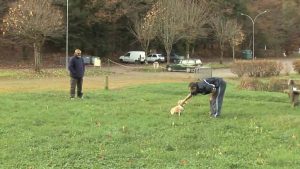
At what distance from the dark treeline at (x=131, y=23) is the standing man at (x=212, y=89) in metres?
50.7

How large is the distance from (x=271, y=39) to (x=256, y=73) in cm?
6049

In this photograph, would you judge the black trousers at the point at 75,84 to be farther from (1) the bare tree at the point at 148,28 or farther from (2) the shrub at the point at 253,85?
(1) the bare tree at the point at 148,28

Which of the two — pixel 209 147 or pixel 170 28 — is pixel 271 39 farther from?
pixel 209 147

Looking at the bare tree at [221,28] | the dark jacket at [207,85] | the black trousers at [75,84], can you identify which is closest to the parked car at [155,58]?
the bare tree at [221,28]

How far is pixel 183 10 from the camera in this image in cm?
6225

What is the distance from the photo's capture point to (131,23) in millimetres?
69812

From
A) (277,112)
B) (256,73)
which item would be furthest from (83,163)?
(256,73)

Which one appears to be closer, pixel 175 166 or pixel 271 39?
pixel 175 166

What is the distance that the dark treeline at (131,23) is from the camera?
65.6m

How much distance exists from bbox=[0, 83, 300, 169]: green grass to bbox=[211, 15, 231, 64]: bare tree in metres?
58.2

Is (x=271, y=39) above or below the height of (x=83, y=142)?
above

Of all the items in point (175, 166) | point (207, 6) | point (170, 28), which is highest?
point (207, 6)

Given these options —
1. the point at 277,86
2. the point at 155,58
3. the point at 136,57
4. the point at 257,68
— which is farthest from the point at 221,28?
the point at 277,86

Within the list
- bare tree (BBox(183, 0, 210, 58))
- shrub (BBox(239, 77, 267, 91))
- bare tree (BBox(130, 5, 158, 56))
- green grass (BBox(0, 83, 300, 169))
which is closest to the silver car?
bare tree (BBox(130, 5, 158, 56))
